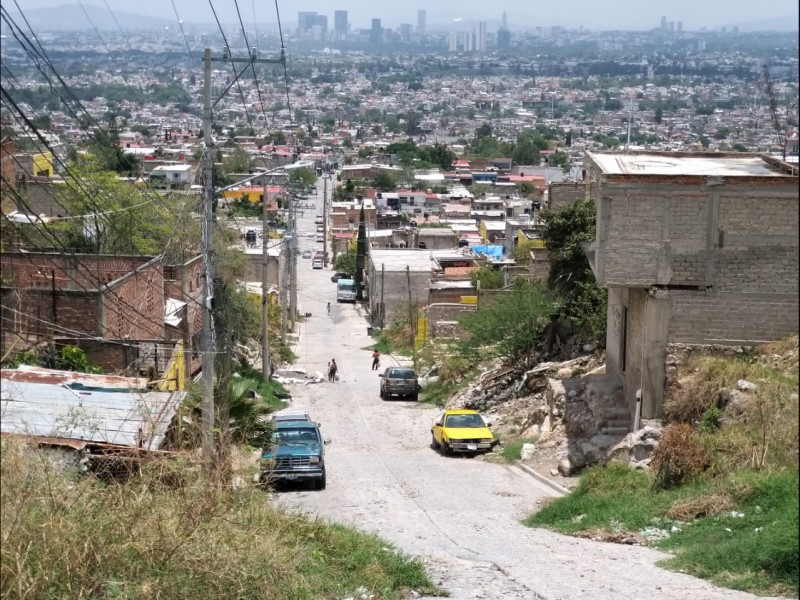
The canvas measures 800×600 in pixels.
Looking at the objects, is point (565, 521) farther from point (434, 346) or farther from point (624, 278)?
point (434, 346)

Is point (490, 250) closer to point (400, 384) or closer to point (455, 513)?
point (400, 384)

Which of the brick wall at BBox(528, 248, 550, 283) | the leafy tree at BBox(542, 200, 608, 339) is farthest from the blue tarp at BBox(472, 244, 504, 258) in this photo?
the leafy tree at BBox(542, 200, 608, 339)

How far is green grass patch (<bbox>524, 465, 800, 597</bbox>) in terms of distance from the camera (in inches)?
469

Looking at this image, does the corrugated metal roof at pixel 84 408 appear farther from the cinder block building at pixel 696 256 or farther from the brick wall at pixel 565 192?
the brick wall at pixel 565 192

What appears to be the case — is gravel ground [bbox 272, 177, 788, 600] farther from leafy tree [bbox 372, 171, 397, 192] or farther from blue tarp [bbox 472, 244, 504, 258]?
leafy tree [bbox 372, 171, 397, 192]

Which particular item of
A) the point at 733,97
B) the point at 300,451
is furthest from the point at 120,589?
the point at 733,97

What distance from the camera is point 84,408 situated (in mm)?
14133

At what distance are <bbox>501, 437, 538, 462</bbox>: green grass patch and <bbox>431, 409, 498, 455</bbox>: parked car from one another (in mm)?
441

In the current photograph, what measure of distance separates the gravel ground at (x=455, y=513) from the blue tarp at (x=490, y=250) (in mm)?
30668

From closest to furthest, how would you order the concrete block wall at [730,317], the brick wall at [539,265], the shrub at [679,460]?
the shrub at [679,460], the concrete block wall at [730,317], the brick wall at [539,265]

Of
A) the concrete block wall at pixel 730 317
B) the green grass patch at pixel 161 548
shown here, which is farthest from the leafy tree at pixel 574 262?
the green grass patch at pixel 161 548

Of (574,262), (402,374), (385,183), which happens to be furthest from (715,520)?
(385,183)

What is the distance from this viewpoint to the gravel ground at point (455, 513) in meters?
12.5

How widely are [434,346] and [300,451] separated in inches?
802
